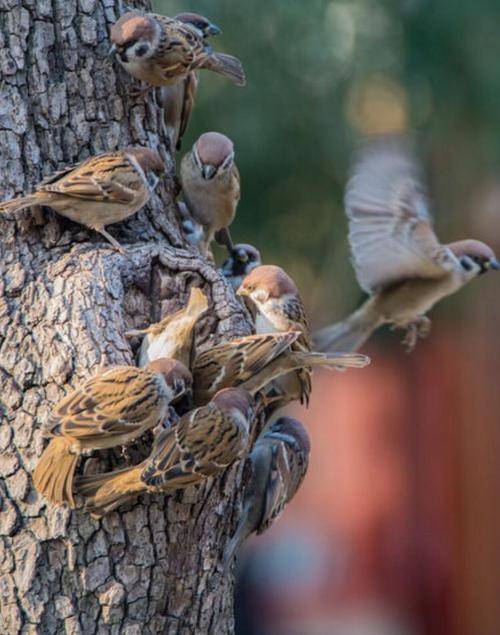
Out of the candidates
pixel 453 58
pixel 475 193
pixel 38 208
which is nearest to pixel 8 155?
pixel 38 208

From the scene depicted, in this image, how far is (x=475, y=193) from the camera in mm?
8312

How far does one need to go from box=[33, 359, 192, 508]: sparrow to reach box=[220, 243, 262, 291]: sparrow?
1.14 meters

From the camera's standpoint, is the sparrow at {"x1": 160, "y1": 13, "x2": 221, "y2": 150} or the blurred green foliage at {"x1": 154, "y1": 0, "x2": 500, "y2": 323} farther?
the blurred green foliage at {"x1": 154, "y1": 0, "x2": 500, "y2": 323}

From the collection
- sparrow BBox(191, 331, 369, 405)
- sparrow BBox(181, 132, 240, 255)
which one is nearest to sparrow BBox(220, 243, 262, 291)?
sparrow BBox(181, 132, 240, 255)

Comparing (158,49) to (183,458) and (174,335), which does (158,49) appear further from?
(183,458)

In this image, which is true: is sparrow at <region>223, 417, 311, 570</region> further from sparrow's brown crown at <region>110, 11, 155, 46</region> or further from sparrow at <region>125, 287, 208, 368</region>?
sparrow's brown crown at <region>110, 11, 155, 46</region>

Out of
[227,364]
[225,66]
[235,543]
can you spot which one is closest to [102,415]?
[227,364]

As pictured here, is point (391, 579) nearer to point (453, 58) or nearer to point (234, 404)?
point (453, 58)

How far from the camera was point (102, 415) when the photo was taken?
260cm

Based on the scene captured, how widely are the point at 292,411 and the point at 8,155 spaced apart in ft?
20.7

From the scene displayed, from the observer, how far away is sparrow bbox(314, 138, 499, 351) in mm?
3818

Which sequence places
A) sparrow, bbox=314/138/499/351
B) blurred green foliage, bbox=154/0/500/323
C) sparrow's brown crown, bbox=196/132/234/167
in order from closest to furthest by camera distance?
sparrow's brown crown, bbox=196/132/234/167 < sparrow, bbox=314/138/499/351 < blurred green foliage, bbox=154/0/500/323

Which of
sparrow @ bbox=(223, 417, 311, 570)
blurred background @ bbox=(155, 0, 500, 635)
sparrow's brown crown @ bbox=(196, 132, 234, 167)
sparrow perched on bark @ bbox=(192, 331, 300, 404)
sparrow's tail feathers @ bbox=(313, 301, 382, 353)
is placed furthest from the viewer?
blurred background @ bbox=(155, 0, 500, 635)

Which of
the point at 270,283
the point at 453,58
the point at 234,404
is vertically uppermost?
the point at 453,58
